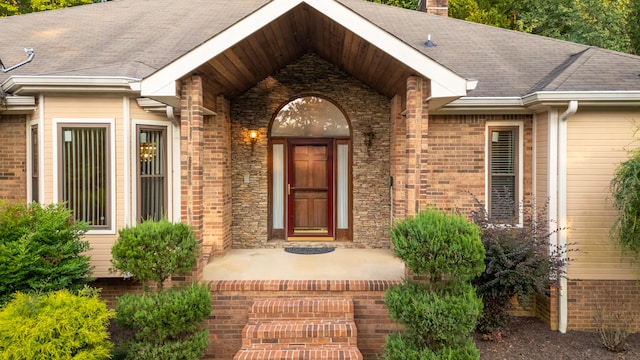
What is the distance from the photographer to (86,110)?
19.6 feet

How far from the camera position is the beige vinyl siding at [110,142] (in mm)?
5949

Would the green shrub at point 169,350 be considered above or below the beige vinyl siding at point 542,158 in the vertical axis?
below

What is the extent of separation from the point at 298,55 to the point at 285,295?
14.7 ft

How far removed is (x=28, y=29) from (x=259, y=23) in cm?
706

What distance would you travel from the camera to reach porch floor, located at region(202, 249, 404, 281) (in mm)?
5652

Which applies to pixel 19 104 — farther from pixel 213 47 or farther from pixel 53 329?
pixel 53 329

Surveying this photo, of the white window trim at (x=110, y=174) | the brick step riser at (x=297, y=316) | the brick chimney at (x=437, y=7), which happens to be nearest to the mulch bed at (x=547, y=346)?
the brick step riser at (x=297, y=316)

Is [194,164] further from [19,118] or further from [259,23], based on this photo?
[19,118]

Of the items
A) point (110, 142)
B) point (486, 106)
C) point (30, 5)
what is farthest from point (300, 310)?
point (30, 5)

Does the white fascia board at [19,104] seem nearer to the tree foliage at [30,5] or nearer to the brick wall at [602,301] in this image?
the brick wall at [602,301]

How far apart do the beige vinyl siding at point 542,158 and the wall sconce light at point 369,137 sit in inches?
109

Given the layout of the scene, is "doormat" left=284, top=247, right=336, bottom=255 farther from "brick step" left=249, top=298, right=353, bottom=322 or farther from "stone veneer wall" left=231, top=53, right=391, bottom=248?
"brick step" left=249, top=298, right=353, bottom=322

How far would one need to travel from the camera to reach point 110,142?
237 inches

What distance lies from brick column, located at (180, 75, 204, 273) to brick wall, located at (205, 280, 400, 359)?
33.0 inches
